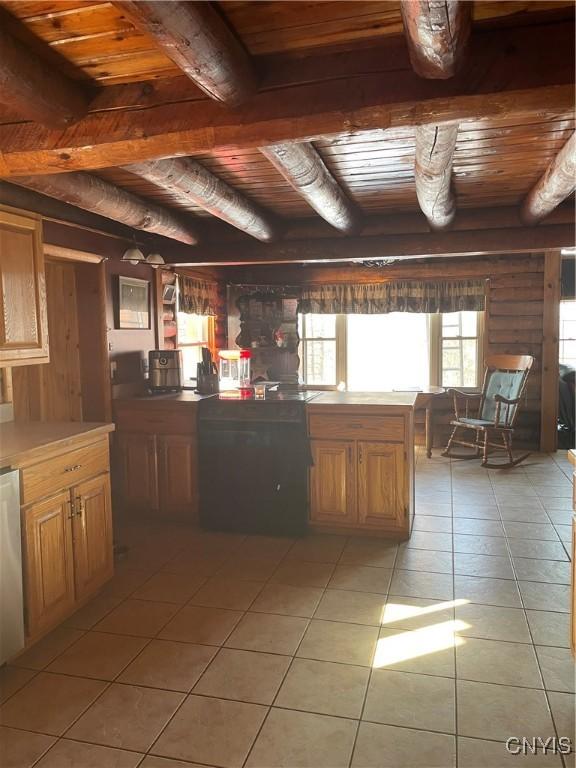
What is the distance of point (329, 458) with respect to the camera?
380cm

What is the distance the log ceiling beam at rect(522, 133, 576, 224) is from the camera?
2565 millimetres

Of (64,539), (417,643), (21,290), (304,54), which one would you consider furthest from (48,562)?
(304,54)

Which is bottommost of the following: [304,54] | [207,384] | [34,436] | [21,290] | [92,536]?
[92,536]

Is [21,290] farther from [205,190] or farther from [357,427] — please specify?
[357,427]

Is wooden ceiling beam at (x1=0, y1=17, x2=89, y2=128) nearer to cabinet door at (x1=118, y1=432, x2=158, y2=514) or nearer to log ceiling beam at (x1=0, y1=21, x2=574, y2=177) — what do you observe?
log ceiling beam at (x1=0, y1=21, x2=574, y2=177)

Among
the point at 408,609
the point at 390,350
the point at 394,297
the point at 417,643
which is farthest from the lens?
the point at 390,350

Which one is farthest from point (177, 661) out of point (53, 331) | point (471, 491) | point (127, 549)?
point (471, 491)

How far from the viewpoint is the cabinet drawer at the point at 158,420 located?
4.04 meters

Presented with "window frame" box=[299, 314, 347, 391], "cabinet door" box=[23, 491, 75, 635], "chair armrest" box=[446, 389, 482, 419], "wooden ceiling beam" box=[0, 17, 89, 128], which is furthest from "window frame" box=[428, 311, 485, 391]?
"wooden ceiling beam" box=[0, 17, 89, 128]

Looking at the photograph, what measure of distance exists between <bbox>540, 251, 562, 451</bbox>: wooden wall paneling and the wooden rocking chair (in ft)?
1.07

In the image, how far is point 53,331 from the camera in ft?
13.4

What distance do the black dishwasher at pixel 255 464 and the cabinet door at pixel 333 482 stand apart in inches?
3.2

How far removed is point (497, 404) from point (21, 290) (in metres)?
4.58

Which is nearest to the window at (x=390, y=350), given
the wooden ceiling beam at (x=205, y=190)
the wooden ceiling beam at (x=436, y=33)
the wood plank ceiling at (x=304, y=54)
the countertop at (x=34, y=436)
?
the wooden ceiling beam at (x=205, y=190)
